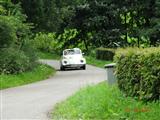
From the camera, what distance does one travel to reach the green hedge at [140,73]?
12.2 meters

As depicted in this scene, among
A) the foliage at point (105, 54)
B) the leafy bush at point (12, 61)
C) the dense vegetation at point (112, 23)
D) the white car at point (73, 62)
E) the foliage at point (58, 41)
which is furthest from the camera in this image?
the foliage at point (58, 41)

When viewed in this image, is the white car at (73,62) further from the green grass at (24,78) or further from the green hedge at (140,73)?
the green hedge at (140,73)

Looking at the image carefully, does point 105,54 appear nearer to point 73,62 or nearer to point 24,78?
point 73,62

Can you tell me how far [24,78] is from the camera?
2617cm

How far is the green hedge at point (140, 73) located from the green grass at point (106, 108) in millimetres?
250

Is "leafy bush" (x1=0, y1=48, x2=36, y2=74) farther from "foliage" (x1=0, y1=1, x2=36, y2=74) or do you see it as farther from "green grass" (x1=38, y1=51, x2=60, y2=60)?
"green grass" (x1=38, y1=51, x2=60, y2=60)

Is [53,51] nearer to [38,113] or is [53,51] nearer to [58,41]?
[58,41]

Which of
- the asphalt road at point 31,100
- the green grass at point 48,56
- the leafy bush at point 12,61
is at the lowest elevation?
the green grass at point 48,56

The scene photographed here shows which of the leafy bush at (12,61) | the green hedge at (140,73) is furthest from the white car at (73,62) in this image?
the green hedge at (140,73)

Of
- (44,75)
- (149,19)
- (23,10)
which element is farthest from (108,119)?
(149,19)

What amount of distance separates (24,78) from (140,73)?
1392 cm

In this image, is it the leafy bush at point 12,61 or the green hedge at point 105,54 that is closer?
the leafy bush at point 12,61

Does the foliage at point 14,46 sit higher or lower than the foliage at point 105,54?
higher

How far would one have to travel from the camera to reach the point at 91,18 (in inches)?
2012
